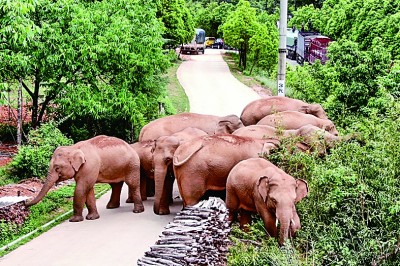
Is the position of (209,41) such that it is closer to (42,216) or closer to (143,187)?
(143,187)

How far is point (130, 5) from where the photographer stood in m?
21.0

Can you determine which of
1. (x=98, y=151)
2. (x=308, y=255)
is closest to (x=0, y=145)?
(x=98, y=151)

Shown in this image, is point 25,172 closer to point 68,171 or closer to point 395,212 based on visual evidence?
point 68,171

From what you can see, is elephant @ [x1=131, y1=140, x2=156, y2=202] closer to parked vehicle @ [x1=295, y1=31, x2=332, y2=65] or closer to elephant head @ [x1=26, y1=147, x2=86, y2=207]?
elephant head @ [x1=26, y1=147, x2=86, y2=207]

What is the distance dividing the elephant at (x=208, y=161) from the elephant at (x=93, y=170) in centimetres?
171

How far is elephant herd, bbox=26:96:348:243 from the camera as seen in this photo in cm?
1106

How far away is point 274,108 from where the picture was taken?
1666cm

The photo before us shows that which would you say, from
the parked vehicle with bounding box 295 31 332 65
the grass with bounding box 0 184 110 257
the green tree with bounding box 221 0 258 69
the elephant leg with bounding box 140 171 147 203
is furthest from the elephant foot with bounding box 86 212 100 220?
the green tree with bounding box 221 0 258 69

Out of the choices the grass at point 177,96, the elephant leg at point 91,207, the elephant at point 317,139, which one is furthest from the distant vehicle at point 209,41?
the elephant leg at point 91,207

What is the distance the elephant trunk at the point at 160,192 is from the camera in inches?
548

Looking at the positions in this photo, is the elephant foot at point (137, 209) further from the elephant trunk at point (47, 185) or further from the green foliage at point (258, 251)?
the green foliage at point (258, 251)

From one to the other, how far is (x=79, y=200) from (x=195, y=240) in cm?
466

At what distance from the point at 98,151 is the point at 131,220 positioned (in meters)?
1.62

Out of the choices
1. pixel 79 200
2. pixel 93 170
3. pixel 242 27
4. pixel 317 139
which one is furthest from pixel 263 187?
pixel 242 27
